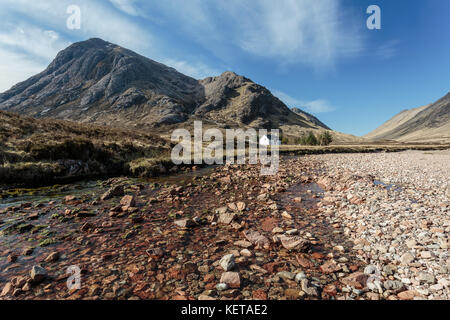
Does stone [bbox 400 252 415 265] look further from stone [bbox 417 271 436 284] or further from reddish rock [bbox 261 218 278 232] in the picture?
reddish rock [bbox 261 218 278 232]

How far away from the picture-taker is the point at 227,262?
6176 millimetres

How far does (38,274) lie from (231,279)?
5.76 meters

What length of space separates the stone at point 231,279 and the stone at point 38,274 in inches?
213

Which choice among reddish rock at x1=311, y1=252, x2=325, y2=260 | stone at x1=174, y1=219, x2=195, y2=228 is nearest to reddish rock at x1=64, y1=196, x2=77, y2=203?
stone at x1=174, y1=219, x2=195, y2=228

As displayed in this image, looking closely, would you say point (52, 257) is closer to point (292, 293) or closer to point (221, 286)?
point (221, 286)

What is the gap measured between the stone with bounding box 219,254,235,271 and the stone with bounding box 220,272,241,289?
11.8 inches

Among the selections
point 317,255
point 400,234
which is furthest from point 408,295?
point 400,234

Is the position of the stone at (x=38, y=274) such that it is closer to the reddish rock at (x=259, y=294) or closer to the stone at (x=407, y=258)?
the reddish rock at (x=259, y=294)

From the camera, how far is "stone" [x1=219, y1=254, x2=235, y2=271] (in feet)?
19.9

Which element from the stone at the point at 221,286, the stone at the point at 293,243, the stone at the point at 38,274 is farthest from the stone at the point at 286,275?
the stone at the point at 38,274

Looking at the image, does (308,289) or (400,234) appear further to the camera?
(400,234)

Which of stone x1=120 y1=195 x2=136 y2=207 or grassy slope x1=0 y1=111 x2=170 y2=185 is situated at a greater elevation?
grassy slope x1=0 y1=111 x2=170 y2=185

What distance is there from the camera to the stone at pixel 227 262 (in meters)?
6.06
